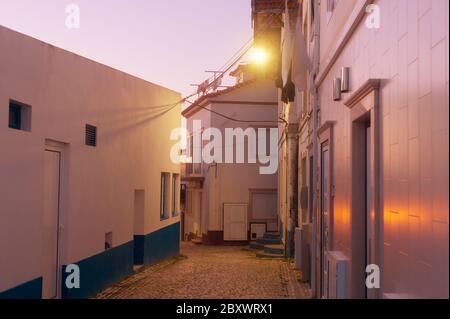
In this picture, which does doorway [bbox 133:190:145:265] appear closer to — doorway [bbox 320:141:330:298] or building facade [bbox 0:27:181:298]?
building facade [bbox 0:27:181:298]

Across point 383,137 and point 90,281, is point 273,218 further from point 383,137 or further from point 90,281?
point 383,137

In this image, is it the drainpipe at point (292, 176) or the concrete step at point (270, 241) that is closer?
the drainpipe at point (292, 176)

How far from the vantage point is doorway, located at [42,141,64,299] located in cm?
823

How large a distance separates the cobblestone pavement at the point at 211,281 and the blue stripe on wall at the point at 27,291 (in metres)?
2.78

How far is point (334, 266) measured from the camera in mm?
6500

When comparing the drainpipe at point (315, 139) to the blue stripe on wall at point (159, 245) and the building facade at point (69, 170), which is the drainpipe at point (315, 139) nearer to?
the building facade at point (69, 170)

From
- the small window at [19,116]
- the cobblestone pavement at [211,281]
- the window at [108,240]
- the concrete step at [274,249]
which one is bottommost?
the cobblestone pavement at [211,281]

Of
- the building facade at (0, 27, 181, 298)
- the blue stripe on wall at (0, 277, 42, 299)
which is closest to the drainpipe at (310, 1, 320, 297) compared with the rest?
the building facade at (0, 27, 181, 298)

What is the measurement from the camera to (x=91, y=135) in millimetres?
10125

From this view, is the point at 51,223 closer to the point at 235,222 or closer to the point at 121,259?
the point at 121,259

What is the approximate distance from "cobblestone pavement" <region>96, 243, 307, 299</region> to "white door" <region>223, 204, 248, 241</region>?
283 inches

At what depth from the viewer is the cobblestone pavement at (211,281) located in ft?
35.3

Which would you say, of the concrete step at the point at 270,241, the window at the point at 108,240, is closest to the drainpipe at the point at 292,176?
the concrete step at the point at 270,241
